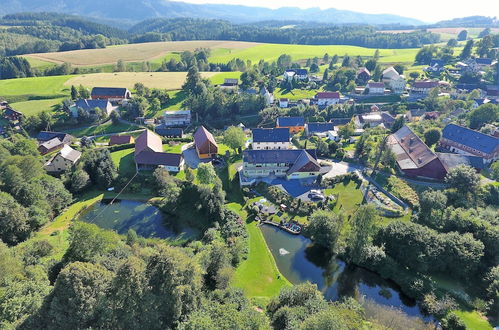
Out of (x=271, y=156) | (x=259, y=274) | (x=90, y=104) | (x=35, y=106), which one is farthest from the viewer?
(x=35, y=106)

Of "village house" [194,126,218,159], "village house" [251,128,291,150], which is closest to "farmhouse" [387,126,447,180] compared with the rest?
"village house" [251,128,291,150]

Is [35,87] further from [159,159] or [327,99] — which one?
A: [327,99]

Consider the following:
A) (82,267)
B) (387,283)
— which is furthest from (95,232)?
(387,283)

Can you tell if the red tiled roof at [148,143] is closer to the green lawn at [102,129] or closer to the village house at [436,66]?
the green lawn at [102,129]

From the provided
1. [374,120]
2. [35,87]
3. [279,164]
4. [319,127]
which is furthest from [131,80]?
[374,120]

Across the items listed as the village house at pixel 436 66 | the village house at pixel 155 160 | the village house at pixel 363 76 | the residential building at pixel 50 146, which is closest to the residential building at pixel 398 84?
the village house at pixel 363 76

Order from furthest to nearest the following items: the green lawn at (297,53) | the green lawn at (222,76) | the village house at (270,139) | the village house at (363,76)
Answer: the green lawn at (297,53) < the green lawn at (222,76) < the village house at (363,76) < the village house at (270,139)

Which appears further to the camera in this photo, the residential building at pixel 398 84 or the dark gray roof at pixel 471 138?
the residential building at pixel 398 84
